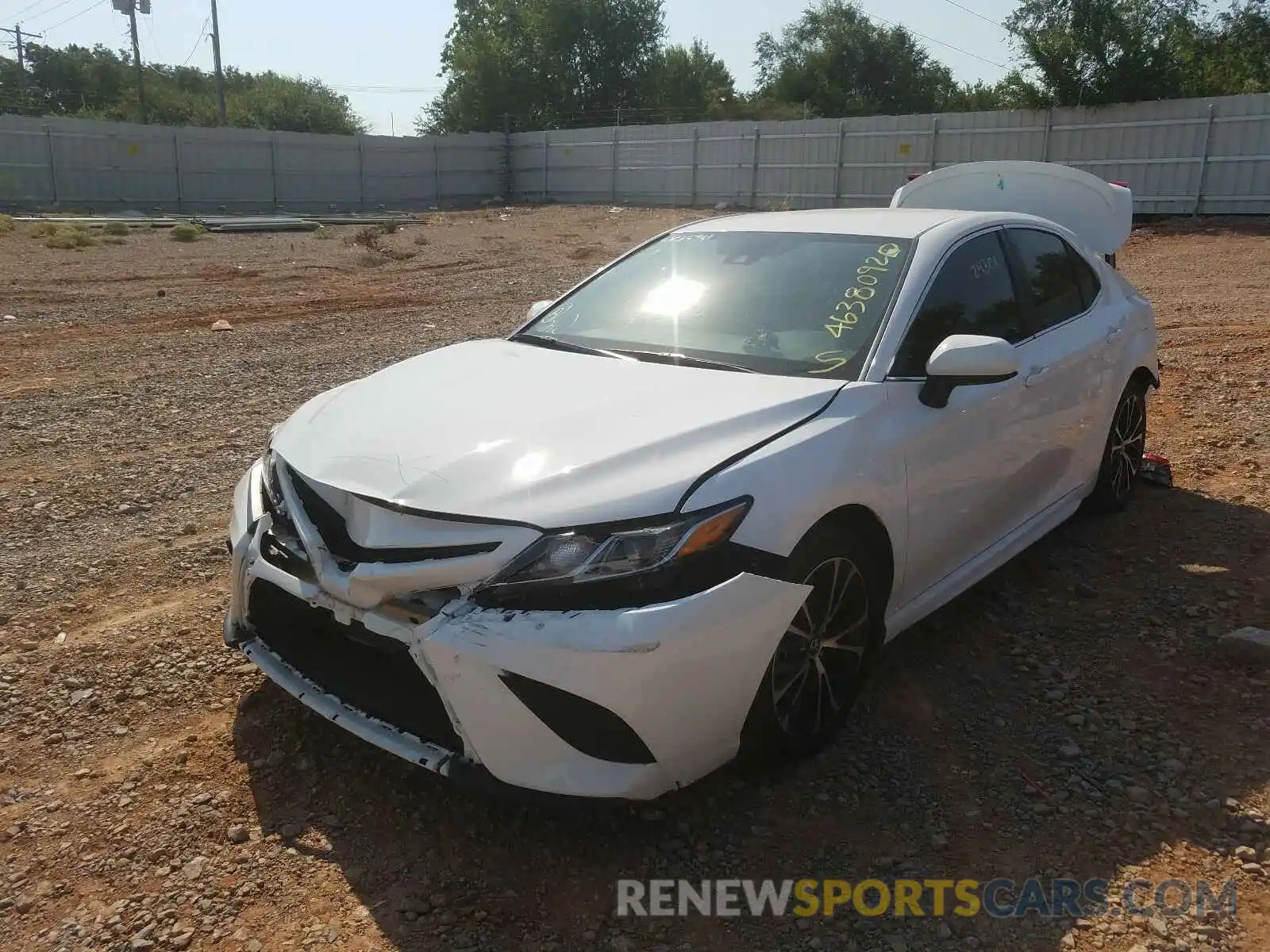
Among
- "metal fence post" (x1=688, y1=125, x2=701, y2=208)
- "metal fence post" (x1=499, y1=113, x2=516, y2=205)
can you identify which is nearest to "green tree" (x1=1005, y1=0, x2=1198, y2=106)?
"metal fence post" (x1=688, y1=125, x2=701, y2=208)

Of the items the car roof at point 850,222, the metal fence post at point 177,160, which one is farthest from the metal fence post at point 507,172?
the car roof at point 850,222

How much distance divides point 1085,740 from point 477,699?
2.03m

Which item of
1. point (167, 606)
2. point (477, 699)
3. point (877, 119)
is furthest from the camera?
point (877, 119)

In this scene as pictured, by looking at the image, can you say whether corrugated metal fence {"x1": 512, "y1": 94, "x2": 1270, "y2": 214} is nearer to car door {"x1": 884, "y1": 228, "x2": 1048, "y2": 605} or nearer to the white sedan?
the white sedan

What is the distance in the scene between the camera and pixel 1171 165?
2134 centimetres

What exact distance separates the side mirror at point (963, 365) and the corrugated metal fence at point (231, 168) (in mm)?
32175

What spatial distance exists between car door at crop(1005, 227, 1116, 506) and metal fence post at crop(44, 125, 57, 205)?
32634 mm

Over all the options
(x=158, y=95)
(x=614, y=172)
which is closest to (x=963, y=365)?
(x=614, y=172)

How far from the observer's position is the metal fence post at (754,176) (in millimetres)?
29906

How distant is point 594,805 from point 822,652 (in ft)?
2.85

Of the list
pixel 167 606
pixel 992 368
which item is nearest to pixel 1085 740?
pixel 992 368

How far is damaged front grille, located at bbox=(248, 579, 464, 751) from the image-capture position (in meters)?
2.62

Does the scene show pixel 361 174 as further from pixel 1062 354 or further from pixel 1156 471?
pixel 1062 354

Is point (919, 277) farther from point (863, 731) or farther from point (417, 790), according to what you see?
point (417, 790)
